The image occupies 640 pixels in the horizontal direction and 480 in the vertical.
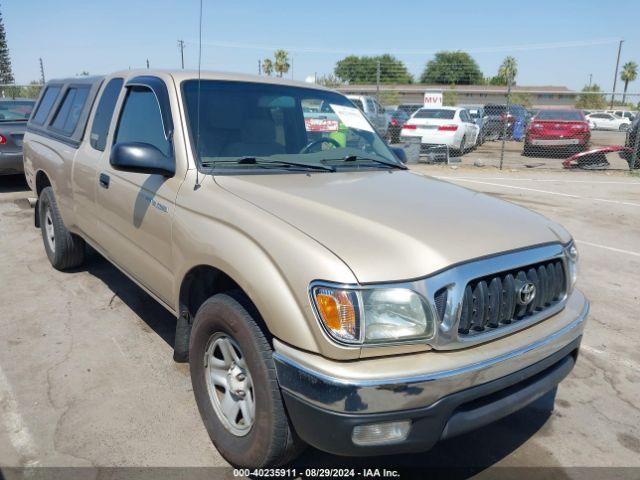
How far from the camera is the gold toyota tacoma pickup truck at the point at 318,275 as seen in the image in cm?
200

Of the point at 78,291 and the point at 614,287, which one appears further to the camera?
the point at 614,287

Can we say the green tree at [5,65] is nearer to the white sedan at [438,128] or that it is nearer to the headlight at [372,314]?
the white sedan at [438,128]

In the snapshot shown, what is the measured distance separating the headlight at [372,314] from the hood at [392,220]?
0.26 feet

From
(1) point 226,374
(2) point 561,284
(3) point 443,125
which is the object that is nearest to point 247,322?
(1) point 226,374

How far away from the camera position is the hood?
2.10 metres

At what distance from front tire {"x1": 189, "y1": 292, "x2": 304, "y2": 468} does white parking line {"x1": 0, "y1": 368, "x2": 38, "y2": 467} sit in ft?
2.83

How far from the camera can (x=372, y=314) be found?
201cm

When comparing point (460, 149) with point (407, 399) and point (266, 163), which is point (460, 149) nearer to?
point (266, 163)

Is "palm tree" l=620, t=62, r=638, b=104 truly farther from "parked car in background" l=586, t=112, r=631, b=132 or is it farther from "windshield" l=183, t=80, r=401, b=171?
"windshield" l=183, t=80, r=401, b=171

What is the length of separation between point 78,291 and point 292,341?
3.46 m

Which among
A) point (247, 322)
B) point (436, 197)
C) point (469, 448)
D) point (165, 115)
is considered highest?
point (165, 115)

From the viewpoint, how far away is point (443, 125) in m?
15.8

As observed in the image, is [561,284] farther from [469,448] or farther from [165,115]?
[165,115]

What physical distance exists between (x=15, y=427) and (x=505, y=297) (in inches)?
104
